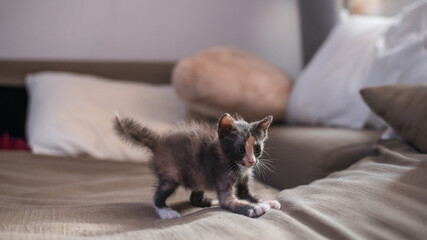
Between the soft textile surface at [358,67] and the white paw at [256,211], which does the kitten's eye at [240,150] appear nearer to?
the white paw at [256,211]

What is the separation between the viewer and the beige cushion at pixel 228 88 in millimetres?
1827

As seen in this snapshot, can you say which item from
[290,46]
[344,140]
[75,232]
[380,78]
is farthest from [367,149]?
[290,46]

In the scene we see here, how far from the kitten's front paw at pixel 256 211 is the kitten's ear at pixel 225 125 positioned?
0.15 metres

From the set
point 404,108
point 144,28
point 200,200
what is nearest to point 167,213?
point 200,200

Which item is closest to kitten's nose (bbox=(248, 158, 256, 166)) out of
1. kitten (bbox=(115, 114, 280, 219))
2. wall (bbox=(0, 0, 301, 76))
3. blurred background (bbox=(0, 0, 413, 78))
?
kitten (bbox=(115, 114, 280, 219))

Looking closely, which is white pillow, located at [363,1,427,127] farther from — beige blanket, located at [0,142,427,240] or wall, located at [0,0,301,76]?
wall, located at [0,0,301,76]

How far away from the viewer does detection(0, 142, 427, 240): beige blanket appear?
67cm

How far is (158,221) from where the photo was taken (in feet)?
2.84

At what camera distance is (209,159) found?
2.89 ft

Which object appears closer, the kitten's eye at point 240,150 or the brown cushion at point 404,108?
the kitten's eye at point 240,150

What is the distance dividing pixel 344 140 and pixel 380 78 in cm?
36

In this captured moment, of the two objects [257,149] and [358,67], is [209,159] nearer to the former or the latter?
[257,149]

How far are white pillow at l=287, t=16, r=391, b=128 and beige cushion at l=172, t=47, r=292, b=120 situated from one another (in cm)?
10

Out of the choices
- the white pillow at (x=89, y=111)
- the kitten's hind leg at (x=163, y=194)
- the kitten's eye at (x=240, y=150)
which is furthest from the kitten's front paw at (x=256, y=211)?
the white pillow at (x=89, y=111)
